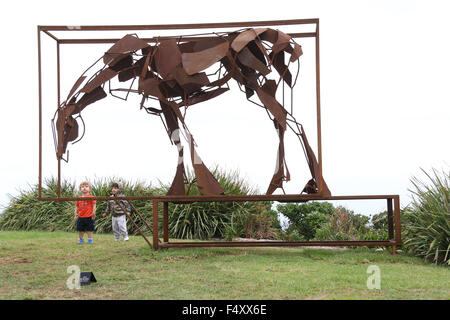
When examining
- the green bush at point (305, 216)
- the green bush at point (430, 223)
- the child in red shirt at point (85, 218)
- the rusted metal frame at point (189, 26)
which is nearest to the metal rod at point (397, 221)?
the green bush at point (430, 223)

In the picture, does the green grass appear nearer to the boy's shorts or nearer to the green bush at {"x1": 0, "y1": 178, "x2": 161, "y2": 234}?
the boy's shorts

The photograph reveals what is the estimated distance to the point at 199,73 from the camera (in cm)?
668

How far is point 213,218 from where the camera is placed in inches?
407

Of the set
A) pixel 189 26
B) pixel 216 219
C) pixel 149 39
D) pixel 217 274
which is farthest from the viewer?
pixel 216 219

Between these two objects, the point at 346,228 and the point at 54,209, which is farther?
the point at 54,209

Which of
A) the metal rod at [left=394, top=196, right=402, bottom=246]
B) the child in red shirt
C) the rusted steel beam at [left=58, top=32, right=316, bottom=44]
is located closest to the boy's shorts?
the child in red shirt

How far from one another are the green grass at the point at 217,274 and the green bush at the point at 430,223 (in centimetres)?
23

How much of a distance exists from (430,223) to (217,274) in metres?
3.25

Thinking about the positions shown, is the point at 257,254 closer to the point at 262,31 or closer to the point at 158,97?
the point at 158,97

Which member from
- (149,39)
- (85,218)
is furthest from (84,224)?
(149,39)

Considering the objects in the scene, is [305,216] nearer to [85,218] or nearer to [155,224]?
[85,218]

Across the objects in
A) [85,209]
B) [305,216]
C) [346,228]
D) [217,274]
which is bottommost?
[217,274]

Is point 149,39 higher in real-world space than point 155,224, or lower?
higher
